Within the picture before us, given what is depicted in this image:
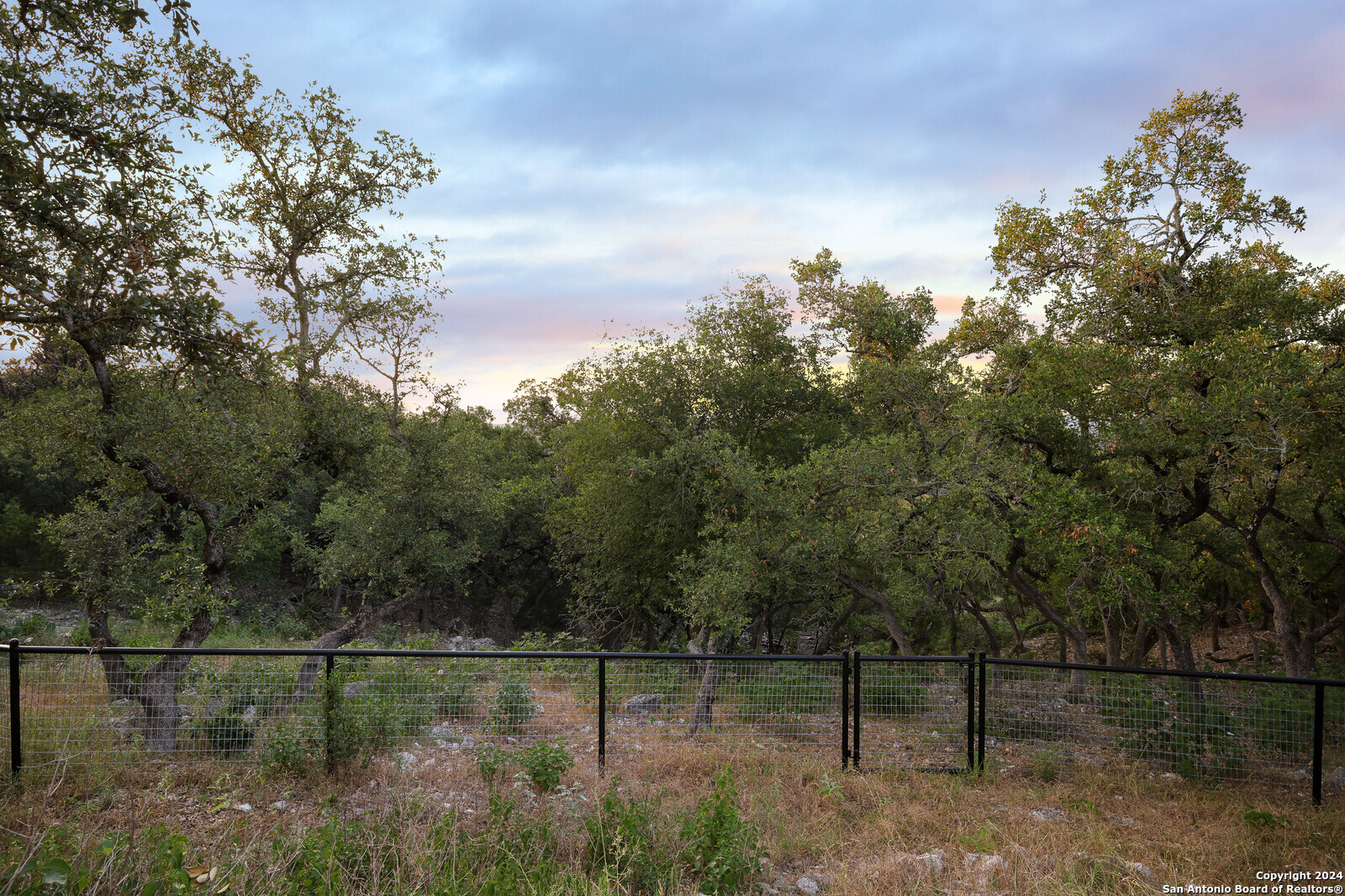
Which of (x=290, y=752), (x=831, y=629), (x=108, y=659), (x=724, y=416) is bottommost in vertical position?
(x=831, y=629)

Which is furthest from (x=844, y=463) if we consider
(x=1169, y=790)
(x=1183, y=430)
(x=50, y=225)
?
(x=50, y=225)

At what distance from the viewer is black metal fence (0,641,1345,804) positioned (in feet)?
22.6

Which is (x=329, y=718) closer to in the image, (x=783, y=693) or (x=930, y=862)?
(x=783, y=693)

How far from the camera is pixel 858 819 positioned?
20.5 feet

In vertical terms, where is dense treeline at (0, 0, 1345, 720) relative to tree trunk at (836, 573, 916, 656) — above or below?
above

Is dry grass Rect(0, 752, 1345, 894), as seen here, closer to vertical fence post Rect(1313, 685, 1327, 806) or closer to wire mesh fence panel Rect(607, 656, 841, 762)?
vertical fence post Rect(1313, 685, 1327, 806)

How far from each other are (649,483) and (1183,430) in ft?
31.9

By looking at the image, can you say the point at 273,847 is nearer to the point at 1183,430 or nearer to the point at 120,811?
the point at 120,811

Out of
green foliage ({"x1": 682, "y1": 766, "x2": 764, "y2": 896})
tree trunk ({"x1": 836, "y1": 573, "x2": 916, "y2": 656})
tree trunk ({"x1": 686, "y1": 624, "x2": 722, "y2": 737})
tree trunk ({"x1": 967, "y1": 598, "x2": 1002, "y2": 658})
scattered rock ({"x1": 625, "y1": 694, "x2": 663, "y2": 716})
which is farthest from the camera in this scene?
tree trunk ({"x1": 967, "y1": 598, "x2": 1002, "y2": 658})

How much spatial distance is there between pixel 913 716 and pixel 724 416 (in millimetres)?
9422

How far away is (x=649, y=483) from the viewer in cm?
1608

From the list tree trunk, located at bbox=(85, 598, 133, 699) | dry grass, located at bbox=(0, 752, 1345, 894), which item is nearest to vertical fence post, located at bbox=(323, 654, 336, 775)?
dry grass, located at bbox=(0, 752, 1345, 894)

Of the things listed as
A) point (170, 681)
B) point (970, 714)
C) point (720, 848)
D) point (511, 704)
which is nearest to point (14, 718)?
point (170, 681)

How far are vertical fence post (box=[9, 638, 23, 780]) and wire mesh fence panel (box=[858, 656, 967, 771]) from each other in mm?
7971
